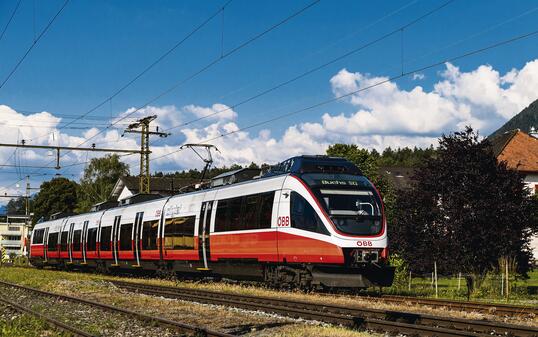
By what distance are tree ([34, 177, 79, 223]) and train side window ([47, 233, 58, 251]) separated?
59008mm

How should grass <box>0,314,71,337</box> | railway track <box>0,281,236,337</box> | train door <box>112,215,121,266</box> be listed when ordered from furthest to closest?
train door <box>112,215,121,266</box>
grass <box>0,314,71,337</box>
railway track <box>0,281,236,337</box>

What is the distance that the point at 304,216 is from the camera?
18.8m

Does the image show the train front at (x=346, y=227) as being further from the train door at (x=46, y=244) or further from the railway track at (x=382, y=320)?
the train door at (x=46, y=244)

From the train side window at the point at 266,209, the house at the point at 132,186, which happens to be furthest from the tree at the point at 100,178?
the train side window at the point at 266,209

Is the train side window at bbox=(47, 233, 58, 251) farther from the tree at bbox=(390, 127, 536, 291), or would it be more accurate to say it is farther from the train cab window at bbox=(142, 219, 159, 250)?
the tree at bbox=(390, 127, 536, 291)

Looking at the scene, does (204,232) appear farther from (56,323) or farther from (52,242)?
(52,242)

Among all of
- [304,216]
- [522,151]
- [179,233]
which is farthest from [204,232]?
[522,151]

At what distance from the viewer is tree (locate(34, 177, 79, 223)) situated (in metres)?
106

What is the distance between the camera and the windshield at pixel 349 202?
60.6 feet

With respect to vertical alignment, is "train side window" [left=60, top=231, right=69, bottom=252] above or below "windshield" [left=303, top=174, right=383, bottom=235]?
below

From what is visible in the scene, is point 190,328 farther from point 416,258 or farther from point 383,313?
point 416,258

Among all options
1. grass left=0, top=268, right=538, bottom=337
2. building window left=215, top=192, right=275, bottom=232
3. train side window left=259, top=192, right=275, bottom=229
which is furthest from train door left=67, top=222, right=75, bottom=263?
train side window left=259, top=192, right=275, bottom=229

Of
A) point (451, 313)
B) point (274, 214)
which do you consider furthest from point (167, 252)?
point (451, 313)

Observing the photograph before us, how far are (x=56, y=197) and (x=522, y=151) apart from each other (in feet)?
229
